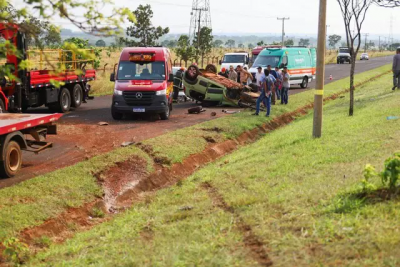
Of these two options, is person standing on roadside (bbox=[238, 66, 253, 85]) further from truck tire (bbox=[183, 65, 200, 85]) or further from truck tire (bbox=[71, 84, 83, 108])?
truck tire (bbox=[71, 84, 83, 108])

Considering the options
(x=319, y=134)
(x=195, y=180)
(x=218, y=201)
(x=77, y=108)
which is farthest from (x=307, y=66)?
(x=218, y=201)

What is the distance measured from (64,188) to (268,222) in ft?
16.4

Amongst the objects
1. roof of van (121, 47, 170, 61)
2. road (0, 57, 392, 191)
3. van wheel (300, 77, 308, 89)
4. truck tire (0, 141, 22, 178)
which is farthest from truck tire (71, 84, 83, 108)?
van wheel (300, 77, 308, 89)

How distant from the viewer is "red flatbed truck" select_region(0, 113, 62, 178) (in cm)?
1074

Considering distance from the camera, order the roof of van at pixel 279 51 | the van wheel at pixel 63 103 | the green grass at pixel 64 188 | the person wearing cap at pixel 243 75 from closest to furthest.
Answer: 1. the green grass at pixel 64 188
2. the van wheel at pixel 63 103
3. the person wearing cap at pixel 243 75
4. the roof of van at pixel 279 51

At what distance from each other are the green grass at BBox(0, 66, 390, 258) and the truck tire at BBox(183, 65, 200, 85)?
783 cm

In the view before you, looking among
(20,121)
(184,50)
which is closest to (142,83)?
(20,121)

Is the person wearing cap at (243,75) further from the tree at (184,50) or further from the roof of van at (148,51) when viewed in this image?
the tree at (184,50)

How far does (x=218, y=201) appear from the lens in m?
8.62

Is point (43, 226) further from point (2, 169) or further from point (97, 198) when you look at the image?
point (2, 169)

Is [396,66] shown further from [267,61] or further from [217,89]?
[267,61]

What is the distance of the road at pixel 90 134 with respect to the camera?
12523mm

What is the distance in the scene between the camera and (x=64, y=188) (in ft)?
34.1

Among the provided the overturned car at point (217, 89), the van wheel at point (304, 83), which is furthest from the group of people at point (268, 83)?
the van wheel at point (304, 83)
